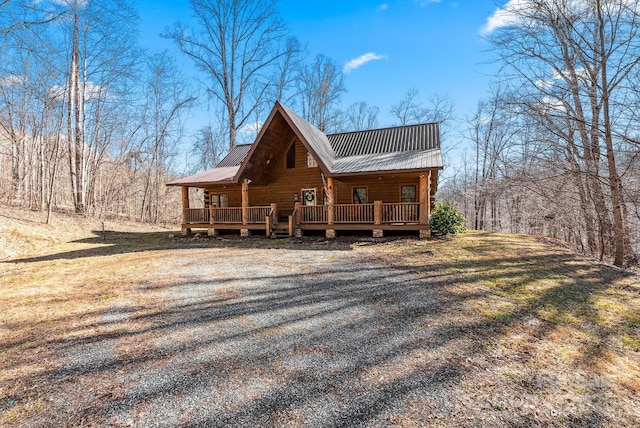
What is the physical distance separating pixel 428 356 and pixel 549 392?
1.17m

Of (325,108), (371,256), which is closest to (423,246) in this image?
(371,256)

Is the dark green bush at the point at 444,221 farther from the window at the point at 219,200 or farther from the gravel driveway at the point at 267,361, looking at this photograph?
the window at the point at 219,200

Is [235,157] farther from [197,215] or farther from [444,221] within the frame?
[444,221]

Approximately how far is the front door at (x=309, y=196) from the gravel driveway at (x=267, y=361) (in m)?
10.2

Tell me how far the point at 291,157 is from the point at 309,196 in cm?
247

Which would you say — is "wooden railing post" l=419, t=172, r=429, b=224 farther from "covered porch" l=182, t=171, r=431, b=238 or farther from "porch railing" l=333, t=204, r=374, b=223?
"porch railing" l=333, t=204, r=374, b=223

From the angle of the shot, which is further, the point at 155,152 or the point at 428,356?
the point at 155,152

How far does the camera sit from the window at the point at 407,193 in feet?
51.0

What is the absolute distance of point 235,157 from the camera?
20.7 metres

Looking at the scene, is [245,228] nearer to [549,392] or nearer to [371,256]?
[371,256]

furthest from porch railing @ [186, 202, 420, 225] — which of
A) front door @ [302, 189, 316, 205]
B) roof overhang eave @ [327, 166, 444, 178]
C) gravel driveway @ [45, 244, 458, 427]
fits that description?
gravel driveway @ [45, 244, 458, 427]

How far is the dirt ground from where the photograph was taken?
280 centimetres

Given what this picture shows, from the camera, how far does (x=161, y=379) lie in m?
3.26

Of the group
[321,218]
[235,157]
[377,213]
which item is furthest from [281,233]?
[235,157]
